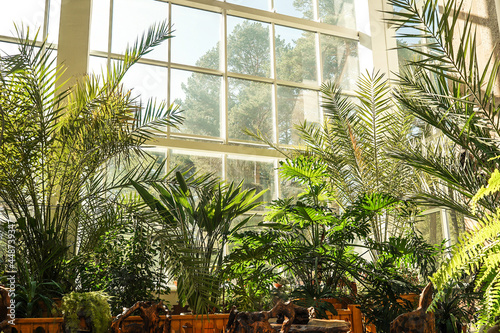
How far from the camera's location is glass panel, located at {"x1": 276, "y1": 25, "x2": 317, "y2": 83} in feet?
24.0

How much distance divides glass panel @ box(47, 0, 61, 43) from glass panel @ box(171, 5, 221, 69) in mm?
1515

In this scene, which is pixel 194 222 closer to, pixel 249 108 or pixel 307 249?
pixel 307 249

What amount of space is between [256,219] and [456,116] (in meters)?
3.63

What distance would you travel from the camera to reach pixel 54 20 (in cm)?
616

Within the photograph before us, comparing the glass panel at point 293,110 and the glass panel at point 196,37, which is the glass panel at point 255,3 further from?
the glass panel at point 293,110

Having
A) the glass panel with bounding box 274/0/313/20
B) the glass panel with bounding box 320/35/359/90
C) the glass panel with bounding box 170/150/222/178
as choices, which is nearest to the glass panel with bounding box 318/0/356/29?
the glass panel with bounding box 274/0/313/20

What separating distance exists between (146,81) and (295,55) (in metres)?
2.42

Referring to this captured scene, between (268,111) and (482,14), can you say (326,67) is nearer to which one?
(268,111)

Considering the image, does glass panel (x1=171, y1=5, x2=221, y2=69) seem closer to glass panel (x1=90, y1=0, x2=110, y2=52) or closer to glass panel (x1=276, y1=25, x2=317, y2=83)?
glass panel (x1=90, y1=0, x2=110, y2=52)

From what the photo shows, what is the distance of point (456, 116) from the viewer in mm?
3229

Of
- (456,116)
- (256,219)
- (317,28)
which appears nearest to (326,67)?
(317,28)

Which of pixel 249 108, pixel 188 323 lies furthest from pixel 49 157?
pixel 249 108

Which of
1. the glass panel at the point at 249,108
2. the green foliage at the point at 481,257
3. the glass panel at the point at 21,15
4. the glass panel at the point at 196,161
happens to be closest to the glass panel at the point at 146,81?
the glass panel at the point at 196,161

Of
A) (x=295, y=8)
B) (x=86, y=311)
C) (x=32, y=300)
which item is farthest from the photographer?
(x=295, y=8)
